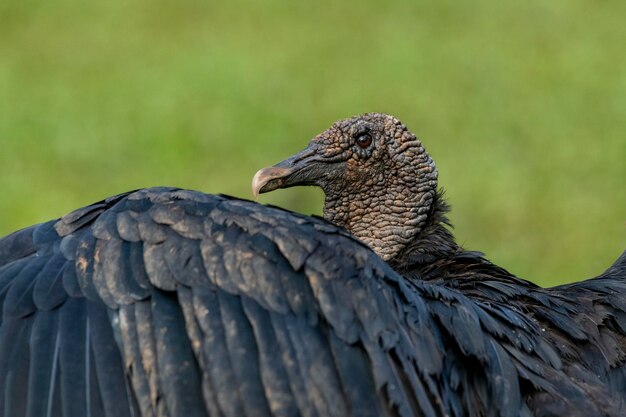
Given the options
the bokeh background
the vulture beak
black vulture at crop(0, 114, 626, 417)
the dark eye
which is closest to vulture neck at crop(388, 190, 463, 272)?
the dark eye

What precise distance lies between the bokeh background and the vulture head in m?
4.75

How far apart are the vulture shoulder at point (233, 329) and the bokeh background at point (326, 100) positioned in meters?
6.06

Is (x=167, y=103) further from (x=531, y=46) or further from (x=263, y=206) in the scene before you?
(x=263, y=206)

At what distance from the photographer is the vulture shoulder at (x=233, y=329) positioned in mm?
4496

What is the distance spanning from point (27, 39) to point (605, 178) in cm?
686

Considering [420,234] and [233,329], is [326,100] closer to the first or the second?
[420,234]

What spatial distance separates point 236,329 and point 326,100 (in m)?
9.79

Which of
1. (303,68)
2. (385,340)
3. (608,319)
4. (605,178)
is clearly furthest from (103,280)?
(303,68)

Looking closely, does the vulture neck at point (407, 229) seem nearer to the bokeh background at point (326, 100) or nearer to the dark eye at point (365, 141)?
the dark eye at point (365, 141)

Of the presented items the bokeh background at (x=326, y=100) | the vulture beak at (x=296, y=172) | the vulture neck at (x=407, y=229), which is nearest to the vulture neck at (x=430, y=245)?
the vulture neck at (x=407, y=229)

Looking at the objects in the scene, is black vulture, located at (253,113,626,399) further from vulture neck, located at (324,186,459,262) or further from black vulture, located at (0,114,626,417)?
black vulture, located at (0,114,626,417)

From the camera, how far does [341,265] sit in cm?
465

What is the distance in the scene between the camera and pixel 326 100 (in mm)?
14227

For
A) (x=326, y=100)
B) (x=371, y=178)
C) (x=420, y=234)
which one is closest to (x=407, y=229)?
(x=420, y=234)
